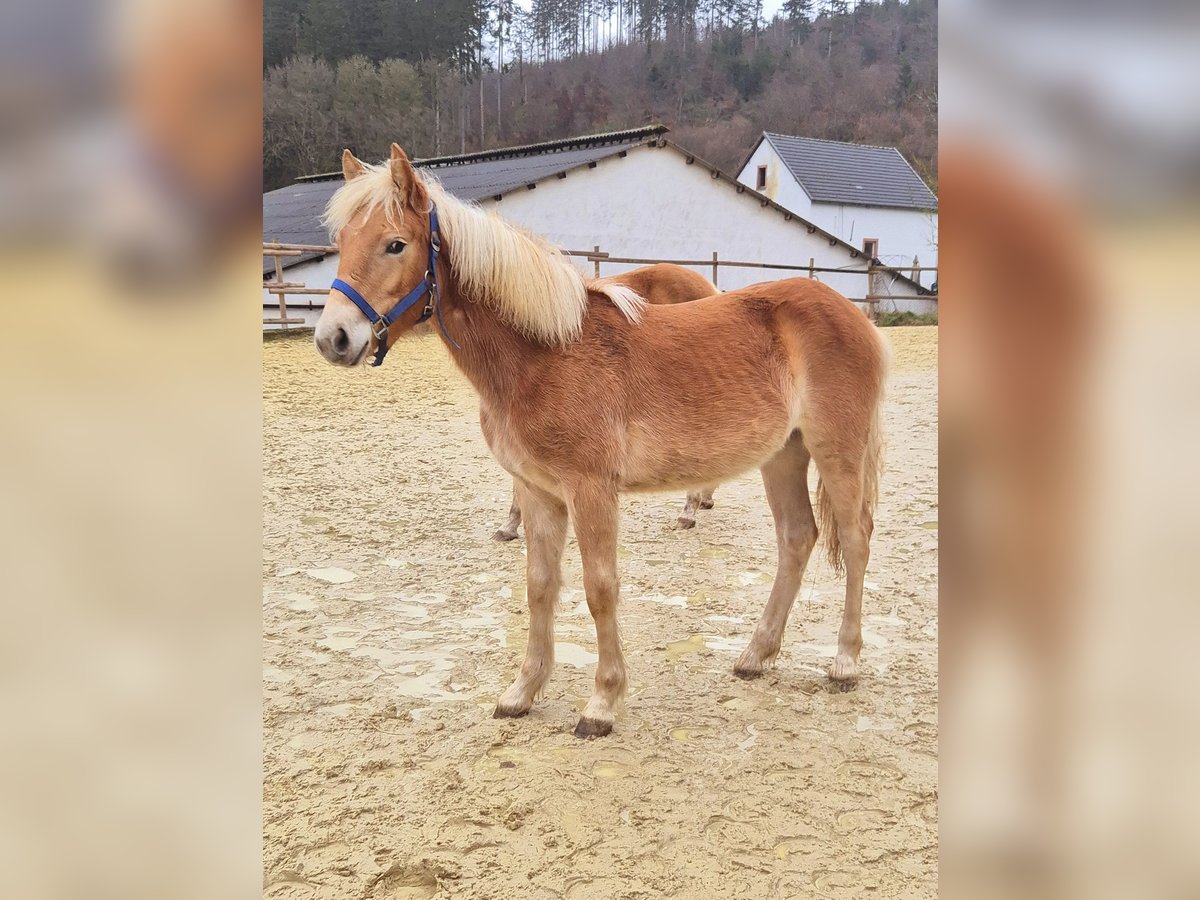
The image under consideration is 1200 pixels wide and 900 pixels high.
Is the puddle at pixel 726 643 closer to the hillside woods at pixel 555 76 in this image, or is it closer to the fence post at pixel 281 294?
the fence post at pixel 281 294

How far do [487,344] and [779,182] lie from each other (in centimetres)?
3058

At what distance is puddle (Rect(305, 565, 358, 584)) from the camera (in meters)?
4.35

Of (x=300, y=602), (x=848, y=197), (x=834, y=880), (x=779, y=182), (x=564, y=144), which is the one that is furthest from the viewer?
(x=779, y=182)

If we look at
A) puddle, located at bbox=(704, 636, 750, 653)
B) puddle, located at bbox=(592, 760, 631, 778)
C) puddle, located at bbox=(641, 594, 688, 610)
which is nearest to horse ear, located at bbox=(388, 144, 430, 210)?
puddle, located at bbox=(592, 760, 631, 778)

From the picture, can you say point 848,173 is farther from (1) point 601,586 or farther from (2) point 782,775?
(2) point 782,775

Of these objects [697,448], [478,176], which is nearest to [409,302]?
[697,448]

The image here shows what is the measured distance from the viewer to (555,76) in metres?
46.5

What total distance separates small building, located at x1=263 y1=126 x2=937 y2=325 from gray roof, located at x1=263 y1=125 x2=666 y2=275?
5 centimetres

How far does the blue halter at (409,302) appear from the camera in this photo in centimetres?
250
